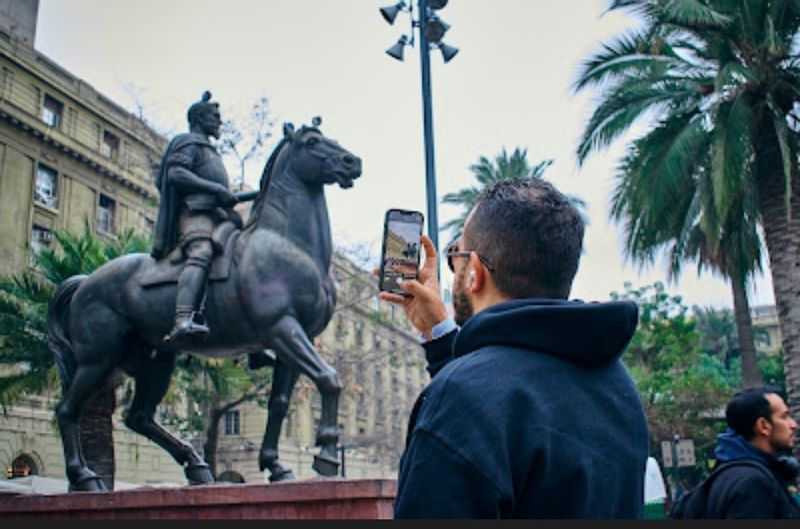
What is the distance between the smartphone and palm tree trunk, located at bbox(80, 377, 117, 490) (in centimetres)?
1337

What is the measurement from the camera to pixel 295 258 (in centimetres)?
677

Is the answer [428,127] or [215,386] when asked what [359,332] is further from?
[428,127]

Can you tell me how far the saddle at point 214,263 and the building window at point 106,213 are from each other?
33478 millimetres

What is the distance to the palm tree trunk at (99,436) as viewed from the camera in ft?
49.8

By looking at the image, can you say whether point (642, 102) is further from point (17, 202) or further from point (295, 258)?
point (17, 202)

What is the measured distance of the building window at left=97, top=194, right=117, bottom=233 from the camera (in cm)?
3872

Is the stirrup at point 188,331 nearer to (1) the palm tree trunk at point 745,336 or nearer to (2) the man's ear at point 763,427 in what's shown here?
(2) the man's ear at point 763,427

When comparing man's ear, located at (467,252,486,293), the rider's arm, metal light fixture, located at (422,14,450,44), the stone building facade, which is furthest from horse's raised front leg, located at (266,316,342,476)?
the stone building facade

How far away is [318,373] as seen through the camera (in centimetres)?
630

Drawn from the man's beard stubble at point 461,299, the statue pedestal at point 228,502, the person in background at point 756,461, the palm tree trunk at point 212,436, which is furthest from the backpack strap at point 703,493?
the palm tree trunk at point 212,436

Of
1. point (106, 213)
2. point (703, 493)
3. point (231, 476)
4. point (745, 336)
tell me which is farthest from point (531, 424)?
point (231, 476)

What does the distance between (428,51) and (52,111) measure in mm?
29153

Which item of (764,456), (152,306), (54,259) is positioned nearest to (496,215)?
(764,456)

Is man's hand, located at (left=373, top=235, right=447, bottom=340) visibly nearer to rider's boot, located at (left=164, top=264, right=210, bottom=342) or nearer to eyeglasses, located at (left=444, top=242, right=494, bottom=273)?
eyeglasses, located at (left=444, top=242, right=494, bottom=273)
